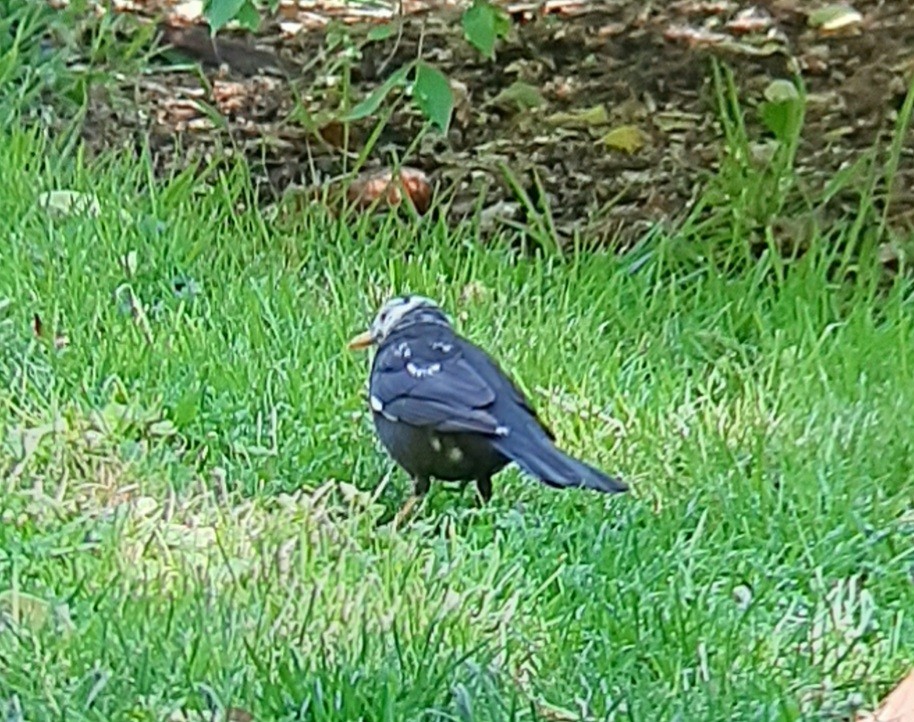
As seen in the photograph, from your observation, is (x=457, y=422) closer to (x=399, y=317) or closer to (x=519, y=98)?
(x=399, y=317)

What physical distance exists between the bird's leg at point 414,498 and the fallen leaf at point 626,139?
2367mm

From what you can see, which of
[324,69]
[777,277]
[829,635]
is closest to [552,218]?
[777,277]

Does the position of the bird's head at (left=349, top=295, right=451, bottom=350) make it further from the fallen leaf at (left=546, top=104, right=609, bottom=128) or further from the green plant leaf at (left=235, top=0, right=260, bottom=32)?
the fallen leaf at (left=546, top=104, right=609, bottom=128)

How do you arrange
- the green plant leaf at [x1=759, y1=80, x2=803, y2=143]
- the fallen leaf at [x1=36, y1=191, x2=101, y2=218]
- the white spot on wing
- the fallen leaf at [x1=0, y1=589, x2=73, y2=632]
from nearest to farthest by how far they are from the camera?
the fallen leaf at [x1=0, y1=589, x2=73, y2=632] < the white spot on wing < the fallen leaf at [x1=36, y1=191, x2=101, y2=218] < the green plant leaf at [x1=759, y1=80, x2=803, y2=143]

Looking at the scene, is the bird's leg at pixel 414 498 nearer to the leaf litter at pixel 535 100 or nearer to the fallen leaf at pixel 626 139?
the leaf litter at pixel 535 100

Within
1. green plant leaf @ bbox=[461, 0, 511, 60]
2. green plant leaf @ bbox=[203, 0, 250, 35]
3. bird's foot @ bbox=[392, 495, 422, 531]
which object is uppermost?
green plant leaf @ bbox=[203, 0, 250, 35]

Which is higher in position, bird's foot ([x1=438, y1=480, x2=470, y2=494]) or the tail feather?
the tail feather

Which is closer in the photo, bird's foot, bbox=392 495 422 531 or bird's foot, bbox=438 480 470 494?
bird's foot, bbox=392 495 422 531

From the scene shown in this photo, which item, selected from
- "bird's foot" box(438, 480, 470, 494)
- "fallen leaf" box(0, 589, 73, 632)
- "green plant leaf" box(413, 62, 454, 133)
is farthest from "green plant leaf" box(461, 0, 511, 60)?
"fallen leaf" box(0, 589, 73, 632)

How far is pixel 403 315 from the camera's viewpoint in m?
3.93

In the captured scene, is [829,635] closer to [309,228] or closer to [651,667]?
[651,667]

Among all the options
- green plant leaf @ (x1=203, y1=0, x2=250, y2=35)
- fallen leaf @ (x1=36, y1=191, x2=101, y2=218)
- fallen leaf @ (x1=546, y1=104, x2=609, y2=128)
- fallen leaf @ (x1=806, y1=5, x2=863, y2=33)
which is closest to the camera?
green plant leaf @ (x1=203, y1=0, x2=250, y2=35)

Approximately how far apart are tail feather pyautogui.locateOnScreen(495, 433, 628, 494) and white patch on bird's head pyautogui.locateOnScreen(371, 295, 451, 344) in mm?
506

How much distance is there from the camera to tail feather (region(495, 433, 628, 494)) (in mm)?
3344
